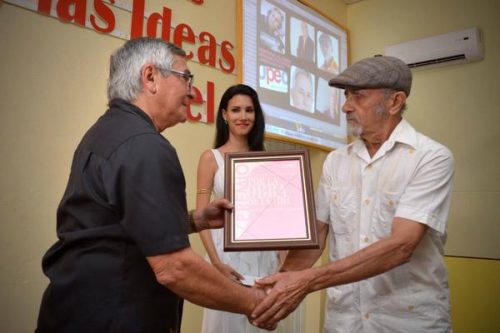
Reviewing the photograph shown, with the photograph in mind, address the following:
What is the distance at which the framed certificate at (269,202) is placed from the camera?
1.23 meters

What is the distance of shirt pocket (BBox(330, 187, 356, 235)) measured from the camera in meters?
1.37

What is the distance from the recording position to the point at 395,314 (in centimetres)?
121

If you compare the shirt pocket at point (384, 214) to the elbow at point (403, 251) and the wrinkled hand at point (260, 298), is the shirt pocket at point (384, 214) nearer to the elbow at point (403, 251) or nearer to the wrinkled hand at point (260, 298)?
the elbow at point (403, 251)

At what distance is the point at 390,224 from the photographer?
1285 millimetres

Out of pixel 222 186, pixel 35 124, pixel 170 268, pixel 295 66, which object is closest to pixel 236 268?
pixel 222 186

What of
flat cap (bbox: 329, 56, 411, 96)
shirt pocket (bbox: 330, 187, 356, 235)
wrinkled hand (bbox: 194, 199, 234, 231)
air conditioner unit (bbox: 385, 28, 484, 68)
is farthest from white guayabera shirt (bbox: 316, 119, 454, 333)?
air conditioner unit (bbox: 385, 28, 484, 68)

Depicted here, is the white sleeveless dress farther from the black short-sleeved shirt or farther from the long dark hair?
the black short-sleeved shirt

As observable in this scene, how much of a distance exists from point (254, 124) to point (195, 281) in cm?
135

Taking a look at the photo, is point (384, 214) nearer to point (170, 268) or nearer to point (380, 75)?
point (380, 75)

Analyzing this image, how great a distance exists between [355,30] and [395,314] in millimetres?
3396

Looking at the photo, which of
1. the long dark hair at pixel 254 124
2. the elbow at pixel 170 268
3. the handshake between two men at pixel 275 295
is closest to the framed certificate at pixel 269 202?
the handshake between two men at pixel 275 295

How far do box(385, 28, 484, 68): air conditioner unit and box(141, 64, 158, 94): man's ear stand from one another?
3003 mm

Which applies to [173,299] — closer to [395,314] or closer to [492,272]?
[395,314]

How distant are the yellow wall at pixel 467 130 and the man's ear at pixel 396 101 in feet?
6.89
